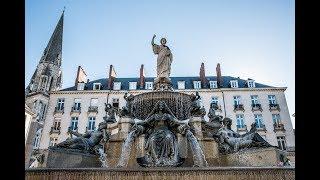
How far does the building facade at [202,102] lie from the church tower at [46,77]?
18346mm

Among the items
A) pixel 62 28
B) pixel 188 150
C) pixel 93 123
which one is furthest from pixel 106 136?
pixel 62 28

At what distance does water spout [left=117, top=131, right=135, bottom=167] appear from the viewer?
1135 centimetres

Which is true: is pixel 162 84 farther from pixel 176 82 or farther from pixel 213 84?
pixel 176 82

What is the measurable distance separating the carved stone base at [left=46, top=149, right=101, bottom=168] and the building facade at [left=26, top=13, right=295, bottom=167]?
35.5 metres

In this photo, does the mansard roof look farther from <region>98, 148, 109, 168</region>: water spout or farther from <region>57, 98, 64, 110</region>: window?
<region>98, 148, 109, 168</region>: water spout

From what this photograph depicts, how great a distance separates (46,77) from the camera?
252 feet

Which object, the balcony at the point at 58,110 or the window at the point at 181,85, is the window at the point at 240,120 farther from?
the balcony at the point at 58,110

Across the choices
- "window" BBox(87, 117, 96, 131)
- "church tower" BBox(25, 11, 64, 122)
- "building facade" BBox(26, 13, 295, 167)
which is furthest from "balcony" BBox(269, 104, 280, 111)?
"church tower" BBox(25, 11, 64, 122)

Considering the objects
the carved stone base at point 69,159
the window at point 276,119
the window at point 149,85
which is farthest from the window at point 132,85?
the carved stone base at point 69,159

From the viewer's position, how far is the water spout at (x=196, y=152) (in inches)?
430

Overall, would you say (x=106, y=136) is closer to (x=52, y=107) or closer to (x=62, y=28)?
(x=52, y=107)

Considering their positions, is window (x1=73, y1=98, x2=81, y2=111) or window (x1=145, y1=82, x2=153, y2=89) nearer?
window (x1=73, y1=98, x2=81, y2=111)
